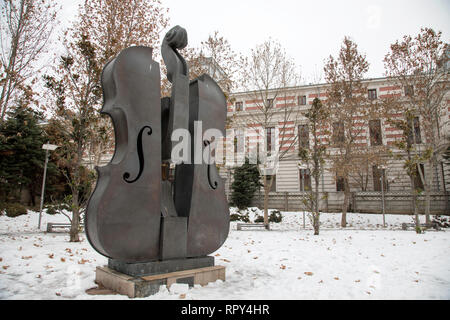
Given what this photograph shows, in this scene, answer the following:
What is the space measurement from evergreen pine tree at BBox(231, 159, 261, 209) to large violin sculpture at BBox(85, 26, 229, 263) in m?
18.4

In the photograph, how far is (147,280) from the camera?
2934mm

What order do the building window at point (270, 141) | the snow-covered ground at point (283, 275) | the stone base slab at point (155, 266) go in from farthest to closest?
1. the building window at point (270, 141)
2. the snow-covered ground at point (283, 275)
3. the stone base slab at point (155, 266)

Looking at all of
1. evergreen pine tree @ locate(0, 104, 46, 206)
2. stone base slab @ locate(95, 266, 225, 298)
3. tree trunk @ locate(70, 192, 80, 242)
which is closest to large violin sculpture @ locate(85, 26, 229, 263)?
stone base slab @ locate(95, 266, 225, 298)

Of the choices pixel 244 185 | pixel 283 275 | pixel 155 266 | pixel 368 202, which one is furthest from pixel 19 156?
pixel 368 202

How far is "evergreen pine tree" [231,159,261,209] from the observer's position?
22.3 m

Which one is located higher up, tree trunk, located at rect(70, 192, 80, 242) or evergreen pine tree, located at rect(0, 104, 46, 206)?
evergreen pine tree, located at rect(0, 104, 46, 206)

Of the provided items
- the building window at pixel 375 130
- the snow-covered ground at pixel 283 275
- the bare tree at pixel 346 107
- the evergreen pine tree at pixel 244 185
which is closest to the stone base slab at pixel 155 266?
the snow-covered ground at pixel 283 275

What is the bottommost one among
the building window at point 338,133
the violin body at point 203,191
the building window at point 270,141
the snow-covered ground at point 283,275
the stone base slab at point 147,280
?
the snow-covered ground at point 283,275

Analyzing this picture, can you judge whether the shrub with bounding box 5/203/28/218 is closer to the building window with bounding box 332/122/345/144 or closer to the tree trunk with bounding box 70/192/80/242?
the tree trunk with bounding box 70/192/80/242

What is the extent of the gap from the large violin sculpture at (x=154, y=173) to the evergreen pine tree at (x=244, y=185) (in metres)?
18.4

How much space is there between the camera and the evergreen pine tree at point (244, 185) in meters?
22.3

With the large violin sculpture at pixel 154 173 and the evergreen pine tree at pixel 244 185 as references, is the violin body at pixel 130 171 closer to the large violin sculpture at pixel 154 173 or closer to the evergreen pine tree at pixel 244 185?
the large violin sculpture at pixel 154 173

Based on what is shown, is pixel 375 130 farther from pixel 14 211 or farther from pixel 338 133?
pixel 14 211
